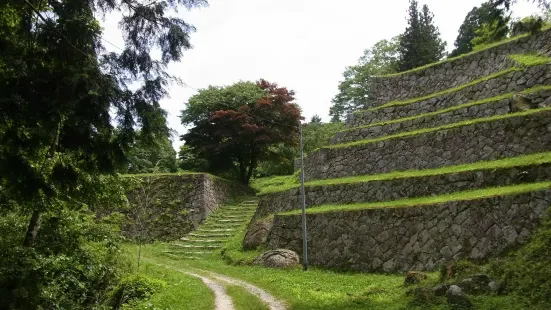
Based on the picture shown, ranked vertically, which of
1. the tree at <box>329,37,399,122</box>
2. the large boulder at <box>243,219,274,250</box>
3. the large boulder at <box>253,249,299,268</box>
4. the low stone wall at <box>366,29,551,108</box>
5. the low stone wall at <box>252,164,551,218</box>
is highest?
the tree at <box>329,37,399,122</box>

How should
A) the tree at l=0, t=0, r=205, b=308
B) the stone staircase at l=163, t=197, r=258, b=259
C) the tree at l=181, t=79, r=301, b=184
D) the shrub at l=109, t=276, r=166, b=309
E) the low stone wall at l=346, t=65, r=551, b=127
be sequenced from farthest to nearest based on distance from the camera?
1. the tree at l=181, t=79, r=301, b=184
2. the stone staircase at l=163, t=197, r=258, b=259
3. the low stone wall at l=346, t=65, r=551, b=127
4. the shrub at l=109, t=276, r=166, b=309
5. the tree at l=0, t=0, r=205, b=308

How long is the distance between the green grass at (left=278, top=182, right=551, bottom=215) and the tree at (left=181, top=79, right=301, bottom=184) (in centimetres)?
1090

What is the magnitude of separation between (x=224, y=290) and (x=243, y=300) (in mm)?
1661

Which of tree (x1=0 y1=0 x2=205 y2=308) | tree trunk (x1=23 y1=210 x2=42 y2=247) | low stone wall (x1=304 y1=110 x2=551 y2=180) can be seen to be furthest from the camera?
low stone wall (x1=304 y1=110 x2=551 y2=180)

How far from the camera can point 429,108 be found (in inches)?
758

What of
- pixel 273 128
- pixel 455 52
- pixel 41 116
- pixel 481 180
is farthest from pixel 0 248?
pixel 455 52

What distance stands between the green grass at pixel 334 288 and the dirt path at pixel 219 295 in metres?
0.95

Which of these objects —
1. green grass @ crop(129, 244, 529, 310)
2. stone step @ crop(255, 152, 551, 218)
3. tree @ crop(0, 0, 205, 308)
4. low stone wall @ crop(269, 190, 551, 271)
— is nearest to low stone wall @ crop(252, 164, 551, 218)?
stone step @ crop(255, 152, 551, 218)

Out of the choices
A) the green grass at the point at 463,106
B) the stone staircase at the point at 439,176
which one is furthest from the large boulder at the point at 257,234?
the green grass at the point at 463,106

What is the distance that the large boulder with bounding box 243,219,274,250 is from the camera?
1766 cm

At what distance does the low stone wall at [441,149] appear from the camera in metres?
13.5

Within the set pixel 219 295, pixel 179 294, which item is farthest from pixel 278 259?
pixel 179 294

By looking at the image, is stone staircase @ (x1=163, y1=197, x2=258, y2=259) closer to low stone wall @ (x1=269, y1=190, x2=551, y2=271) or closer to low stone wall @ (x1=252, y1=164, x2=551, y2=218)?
low stone wall @ (x1=252, y1=164, x2=551, y2=218)

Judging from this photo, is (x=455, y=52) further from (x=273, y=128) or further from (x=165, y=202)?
(x=165, y=202)
